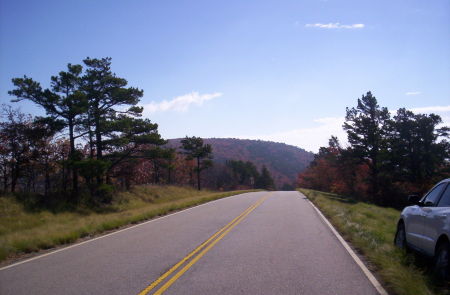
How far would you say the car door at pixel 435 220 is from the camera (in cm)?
634

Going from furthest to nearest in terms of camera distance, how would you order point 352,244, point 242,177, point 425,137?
point 242,177 → point 425,137 → point 352,244

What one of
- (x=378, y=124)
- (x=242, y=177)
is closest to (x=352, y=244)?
(x=378, y=124)

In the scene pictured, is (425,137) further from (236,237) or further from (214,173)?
(214,173)

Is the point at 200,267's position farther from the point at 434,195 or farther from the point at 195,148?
the point at 195,148

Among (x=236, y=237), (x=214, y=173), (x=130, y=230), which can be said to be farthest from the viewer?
(x=214, y=173)

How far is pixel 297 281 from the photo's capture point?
22.1ft

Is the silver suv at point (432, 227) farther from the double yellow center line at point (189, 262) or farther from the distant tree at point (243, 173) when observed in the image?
the distant tree at point (243, 173)

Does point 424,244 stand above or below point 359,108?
below

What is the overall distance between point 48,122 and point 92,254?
19.5 metres

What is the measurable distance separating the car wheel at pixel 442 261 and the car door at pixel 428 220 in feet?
0.89

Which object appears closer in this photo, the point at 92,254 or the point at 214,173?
the point at 92,254

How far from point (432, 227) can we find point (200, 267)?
438cm

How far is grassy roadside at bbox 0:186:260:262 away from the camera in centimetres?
1140

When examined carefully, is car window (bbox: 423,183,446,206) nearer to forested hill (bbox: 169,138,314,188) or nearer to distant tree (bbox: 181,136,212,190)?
distant tree (bbox: 181,136,212,190)
